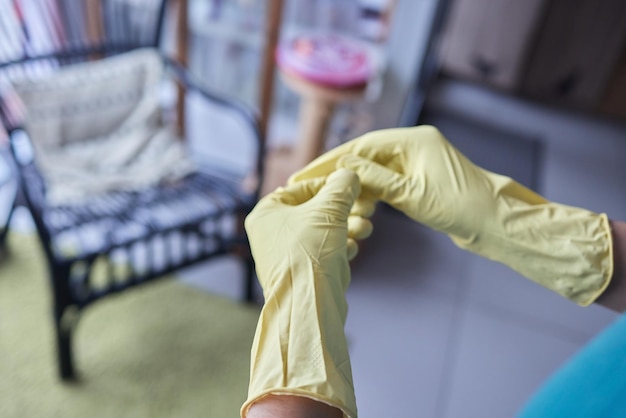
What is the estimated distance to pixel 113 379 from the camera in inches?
50.9

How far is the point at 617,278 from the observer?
2.17ft

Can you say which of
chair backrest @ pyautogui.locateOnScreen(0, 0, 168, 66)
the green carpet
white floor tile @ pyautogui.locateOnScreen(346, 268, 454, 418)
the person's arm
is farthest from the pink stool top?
the person's arm

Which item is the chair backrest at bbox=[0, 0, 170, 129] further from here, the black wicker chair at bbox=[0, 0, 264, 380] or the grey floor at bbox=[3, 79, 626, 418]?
the grey floor at bbox=[3, 79, 626, 418]

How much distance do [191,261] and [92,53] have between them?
0.68 m

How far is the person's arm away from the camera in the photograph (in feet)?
2.16

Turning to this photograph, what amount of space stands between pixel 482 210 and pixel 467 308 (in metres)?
0.98

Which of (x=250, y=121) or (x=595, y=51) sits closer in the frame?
(x=250, y=121)

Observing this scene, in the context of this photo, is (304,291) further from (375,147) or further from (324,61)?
(324,61)

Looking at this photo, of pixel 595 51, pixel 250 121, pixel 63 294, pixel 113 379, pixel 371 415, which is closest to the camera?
pixel 371 415

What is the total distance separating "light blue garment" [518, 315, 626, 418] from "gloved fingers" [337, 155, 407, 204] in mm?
282

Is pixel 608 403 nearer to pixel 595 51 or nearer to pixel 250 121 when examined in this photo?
pixel 250 121

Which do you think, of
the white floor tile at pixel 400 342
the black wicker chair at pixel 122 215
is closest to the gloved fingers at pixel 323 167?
the white floor tile at pixel 400 342

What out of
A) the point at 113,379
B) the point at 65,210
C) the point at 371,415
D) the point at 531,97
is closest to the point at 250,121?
the point at 65,210

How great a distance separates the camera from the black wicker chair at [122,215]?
1.16 metres
